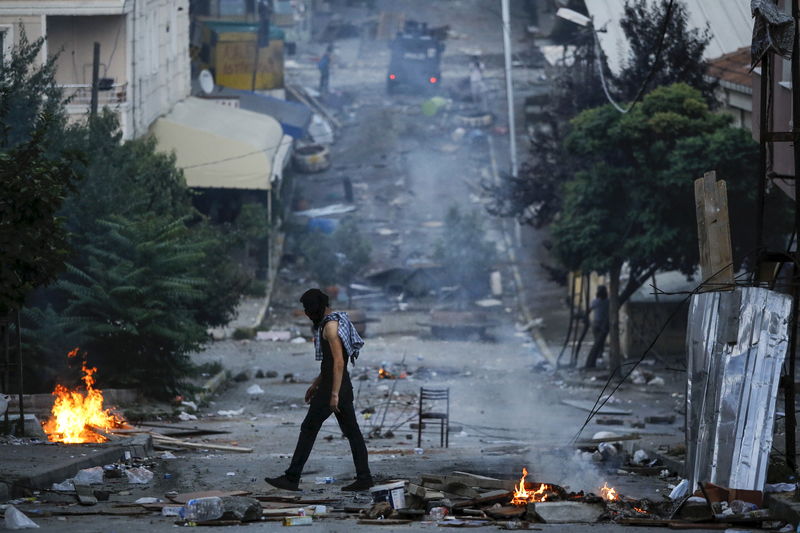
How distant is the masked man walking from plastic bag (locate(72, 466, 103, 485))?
4.25 ft

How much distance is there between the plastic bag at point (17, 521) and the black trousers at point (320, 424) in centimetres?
215

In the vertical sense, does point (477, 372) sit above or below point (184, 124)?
below

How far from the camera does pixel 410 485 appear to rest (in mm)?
8289

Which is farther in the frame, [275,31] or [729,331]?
[275,31]

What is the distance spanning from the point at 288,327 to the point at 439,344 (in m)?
3.92

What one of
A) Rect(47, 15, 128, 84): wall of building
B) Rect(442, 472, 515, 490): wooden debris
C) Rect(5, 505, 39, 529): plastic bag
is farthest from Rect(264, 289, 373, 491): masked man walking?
Rect(47, 15, 128, 84): wall of building

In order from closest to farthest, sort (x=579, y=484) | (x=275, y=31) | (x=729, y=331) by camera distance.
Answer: (x=729, y=331) < (x=579, y=484) < (x=275, y=31)

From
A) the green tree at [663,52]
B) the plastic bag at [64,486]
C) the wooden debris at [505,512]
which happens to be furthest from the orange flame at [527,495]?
the green tree at [663,52]

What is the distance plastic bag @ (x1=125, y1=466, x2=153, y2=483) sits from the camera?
9492 millimetres

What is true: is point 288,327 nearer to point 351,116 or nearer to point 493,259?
point 493,259

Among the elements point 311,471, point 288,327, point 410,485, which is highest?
point 410,485

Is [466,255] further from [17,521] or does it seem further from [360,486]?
[17,521]

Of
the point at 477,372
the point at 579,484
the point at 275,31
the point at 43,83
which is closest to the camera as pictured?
the point at 579,484

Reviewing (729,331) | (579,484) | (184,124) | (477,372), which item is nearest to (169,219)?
(477,372)
